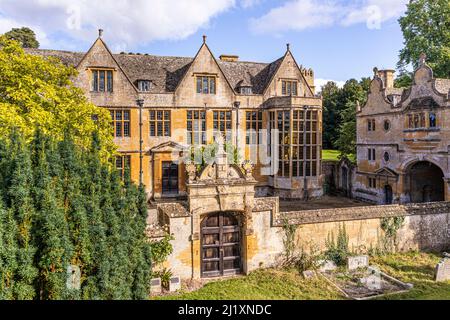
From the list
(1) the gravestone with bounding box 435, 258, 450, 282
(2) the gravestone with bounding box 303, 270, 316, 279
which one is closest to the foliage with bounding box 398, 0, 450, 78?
(1) the gravestone with bounding box 435, 258, 450, 282

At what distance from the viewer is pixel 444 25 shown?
1313 inches

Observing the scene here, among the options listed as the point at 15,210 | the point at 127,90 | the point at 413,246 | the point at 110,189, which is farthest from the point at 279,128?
the point at 15,210

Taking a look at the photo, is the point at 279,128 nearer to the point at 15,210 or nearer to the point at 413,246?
the point at 413,246

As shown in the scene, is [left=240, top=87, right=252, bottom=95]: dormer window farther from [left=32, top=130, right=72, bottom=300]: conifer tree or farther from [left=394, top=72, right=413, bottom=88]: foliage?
[left=32, top=130, right=72, bottom=300]: conifer tree

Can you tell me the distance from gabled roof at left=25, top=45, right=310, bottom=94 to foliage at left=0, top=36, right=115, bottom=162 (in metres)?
11.2

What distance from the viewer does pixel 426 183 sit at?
90.7ft

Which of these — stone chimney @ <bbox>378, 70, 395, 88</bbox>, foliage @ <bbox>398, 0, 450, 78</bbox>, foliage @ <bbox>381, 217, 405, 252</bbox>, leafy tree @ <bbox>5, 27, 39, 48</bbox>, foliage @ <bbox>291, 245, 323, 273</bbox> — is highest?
leafy tree @ <bbox>5, 27, 39, 48</bbox>

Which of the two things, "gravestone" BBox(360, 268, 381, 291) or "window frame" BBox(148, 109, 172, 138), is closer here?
"gravestone" BBox(360, 268, 381, 291)

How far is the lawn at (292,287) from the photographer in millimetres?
13117

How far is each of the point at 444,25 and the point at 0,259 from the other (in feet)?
131

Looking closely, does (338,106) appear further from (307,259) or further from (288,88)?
(307,259)

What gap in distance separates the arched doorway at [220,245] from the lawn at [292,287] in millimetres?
772

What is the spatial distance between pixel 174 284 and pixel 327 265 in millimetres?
7120

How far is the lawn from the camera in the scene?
1312 centimetres
